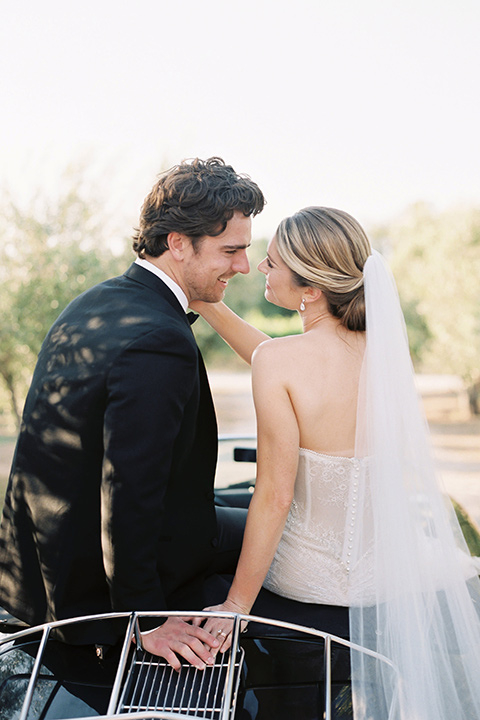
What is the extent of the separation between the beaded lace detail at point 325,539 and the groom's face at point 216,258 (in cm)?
74

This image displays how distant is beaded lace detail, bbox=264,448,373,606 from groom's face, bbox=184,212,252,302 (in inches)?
29.0

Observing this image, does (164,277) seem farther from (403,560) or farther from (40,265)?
(40,265)

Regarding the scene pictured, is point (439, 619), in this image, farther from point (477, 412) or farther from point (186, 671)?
point (477, 412)

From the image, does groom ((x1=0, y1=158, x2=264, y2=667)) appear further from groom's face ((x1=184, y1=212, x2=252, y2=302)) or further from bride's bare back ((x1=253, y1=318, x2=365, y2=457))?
bride's bare back ((x1=253, y1=318, x2=365, y2=457))

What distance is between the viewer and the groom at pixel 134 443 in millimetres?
1983

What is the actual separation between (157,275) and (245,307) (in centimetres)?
914

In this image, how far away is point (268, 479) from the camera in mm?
2322

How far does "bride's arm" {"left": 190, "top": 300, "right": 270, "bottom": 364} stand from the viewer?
330cm

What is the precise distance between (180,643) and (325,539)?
70 centimetres

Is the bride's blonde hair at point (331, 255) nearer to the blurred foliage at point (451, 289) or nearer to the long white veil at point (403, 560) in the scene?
the long white veil at point (403, 560)

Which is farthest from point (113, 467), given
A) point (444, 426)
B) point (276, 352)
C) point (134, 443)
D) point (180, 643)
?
point (444, 426)

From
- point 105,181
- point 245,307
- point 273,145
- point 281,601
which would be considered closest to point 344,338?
point 281,601

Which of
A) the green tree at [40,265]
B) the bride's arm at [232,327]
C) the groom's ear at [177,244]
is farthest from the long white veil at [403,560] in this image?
the green tree at [40,265]

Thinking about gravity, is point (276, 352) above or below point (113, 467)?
above
